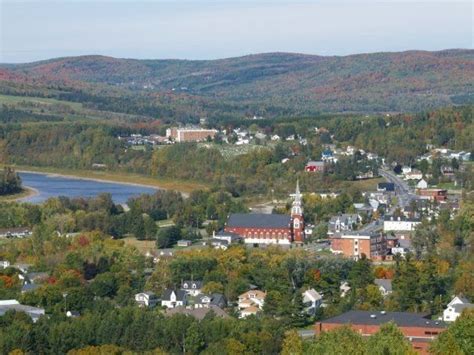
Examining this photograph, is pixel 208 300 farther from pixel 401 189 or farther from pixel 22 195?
Result: pixel 22 195

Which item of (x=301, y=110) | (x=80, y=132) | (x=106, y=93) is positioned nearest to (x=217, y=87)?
(x=106, y=93)

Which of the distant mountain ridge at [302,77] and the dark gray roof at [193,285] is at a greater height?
the dark gray roof at [193,285]

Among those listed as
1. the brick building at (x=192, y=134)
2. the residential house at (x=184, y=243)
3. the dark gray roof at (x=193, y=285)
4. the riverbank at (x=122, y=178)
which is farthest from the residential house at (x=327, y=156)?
the dark gray roof at (x=193, y=285)

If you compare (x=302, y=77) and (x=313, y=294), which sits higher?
(x=313, y=294)

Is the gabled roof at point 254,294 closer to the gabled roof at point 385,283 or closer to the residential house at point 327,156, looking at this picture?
the gabled roof at point 385,283

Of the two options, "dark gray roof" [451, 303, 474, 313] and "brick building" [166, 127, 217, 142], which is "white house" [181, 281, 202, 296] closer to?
"dark gray roof" [451, 303, 474, 313]

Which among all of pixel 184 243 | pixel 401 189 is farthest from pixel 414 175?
pixel 184 243

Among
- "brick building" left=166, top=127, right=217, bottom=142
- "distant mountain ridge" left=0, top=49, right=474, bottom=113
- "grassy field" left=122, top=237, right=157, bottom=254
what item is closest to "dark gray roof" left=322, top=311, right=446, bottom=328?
"grassy field" left=122, top=237, right=157, bottom=254
